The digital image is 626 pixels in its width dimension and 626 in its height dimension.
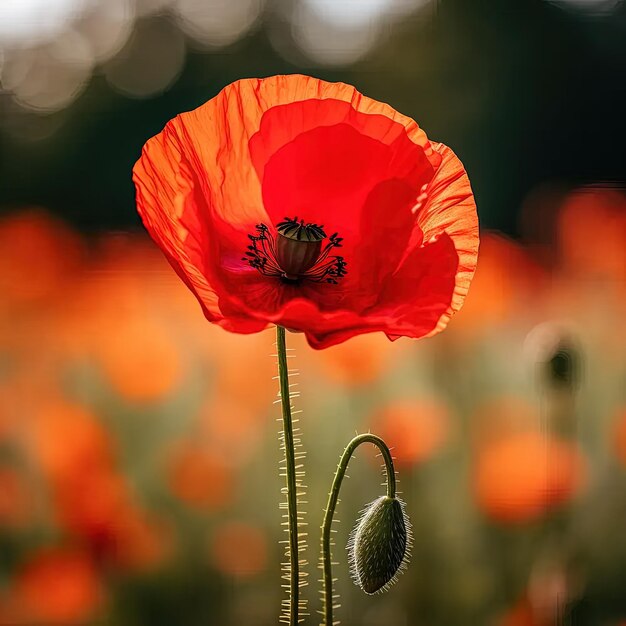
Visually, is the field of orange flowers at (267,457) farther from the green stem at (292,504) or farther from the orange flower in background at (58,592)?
the green stem at (292,504)

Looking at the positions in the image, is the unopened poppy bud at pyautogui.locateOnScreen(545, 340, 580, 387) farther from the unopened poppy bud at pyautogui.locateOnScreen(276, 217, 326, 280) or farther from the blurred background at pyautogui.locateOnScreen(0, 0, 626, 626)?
the unopened poppy bud at pyautogui.locateOnScreen(276, 217, 326, 280)

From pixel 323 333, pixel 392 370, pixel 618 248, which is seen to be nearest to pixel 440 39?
pixel 618 248

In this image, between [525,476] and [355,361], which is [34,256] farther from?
[525,476]

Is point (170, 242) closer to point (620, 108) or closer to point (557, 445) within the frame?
point (557, 445)

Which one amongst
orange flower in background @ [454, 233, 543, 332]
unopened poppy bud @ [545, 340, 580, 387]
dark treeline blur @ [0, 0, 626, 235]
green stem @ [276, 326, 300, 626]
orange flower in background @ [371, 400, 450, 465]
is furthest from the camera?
dark treeline blur @ [0, 0, 626, 235]

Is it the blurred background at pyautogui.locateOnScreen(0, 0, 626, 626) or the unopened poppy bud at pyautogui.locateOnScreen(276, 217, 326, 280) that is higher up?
the unopened poppy bud at pyautogui.locateOnScreen(276, 217, 326, 280)

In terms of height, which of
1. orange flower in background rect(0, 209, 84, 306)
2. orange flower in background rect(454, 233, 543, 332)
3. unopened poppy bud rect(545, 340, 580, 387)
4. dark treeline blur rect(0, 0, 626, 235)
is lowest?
unopened poppy bud rect(545, 340, 580, 387)

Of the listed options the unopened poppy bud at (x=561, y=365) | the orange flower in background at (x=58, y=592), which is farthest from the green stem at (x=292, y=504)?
the orange flower in background at (x=58, y=592)

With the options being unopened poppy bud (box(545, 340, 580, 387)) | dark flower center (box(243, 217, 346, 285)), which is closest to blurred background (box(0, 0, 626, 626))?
unopened poppy bud (box(545, 340, 580, 387))
